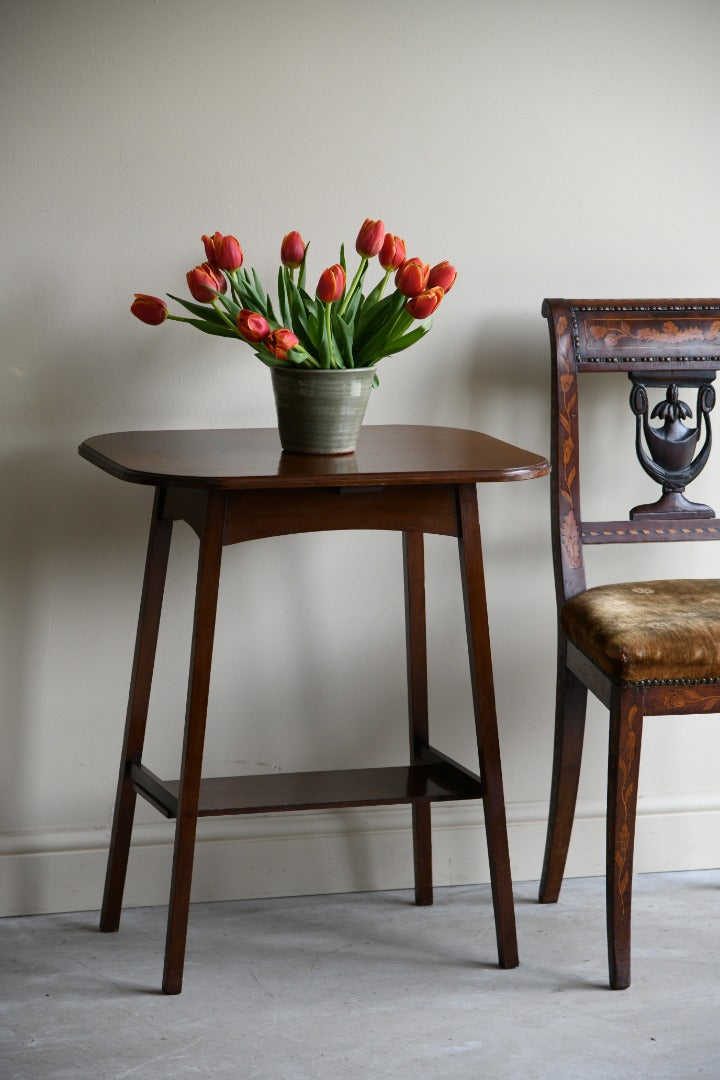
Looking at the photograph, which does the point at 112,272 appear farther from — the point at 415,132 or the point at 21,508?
the point at 415,132

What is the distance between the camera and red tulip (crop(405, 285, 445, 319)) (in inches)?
67.8

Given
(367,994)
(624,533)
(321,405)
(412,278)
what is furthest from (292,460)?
(367,994)

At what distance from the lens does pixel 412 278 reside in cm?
172

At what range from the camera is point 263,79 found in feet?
6.74

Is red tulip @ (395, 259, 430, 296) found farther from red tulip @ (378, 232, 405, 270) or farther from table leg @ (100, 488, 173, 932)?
table leg @ (100, 488, 173, 932)

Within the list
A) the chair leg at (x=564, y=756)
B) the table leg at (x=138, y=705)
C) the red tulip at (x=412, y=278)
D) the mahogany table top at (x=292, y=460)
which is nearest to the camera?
the mahogany table top at (x=292, y=460)

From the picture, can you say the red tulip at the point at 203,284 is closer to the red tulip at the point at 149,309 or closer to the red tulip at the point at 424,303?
the red tulip at the point at 149,309

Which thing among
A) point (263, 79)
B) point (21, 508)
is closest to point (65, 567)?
point (21, 508)

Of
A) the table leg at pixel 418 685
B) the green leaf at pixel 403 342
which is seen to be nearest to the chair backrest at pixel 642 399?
the table leg at pixel 418 685

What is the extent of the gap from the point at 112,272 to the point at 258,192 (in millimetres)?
281

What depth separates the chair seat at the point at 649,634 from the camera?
1.76m

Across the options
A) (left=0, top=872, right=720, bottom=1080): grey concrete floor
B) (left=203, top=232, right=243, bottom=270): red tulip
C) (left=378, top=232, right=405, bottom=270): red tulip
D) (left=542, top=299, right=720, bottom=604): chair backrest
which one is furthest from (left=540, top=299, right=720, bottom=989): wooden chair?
(left=203, top=232, right=243, bottom=270): red tulip

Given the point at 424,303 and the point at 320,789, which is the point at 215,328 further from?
the point at 320,789

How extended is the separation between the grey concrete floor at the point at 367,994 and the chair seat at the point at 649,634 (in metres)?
0.50
